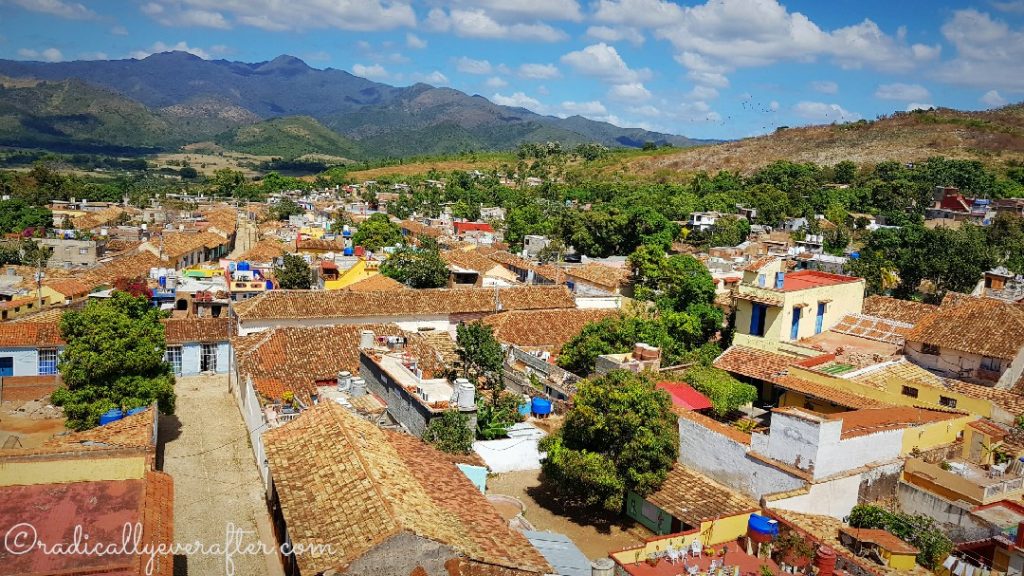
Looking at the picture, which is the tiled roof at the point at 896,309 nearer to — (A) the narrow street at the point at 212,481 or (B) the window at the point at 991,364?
(B) the window at the point at 991,364

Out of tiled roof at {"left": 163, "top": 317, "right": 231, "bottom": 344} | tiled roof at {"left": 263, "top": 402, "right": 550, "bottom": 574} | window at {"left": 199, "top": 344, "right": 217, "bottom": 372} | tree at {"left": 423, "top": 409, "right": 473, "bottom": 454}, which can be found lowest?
window at {"left": 199, "top": 344, "right": 217, "bottom": 372}

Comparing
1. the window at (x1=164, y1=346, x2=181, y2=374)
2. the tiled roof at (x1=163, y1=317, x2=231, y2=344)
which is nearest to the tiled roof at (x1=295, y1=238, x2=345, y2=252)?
the tiled roof at (x1=163, y1=317, x2=231, y2=344)

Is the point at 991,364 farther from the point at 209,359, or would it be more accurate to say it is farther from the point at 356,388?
the point at 209,359

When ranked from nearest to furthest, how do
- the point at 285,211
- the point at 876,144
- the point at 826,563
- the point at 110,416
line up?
the point at 826,563
the point at 110,416
the point at 285,211
the point at 876,144

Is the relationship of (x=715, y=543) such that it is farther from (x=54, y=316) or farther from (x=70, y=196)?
(x=70, y=196)

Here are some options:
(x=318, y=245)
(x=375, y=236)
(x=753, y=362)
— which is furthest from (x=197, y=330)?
(x=375, y=236)

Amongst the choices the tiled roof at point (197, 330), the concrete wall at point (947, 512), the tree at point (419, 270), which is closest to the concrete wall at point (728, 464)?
the concrete wall at point (947, 512)

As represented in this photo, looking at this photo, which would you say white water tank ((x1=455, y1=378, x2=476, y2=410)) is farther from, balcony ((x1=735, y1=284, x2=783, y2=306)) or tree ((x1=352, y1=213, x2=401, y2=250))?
tree ((x1=352, y1=213, x2=401, y2=250))
